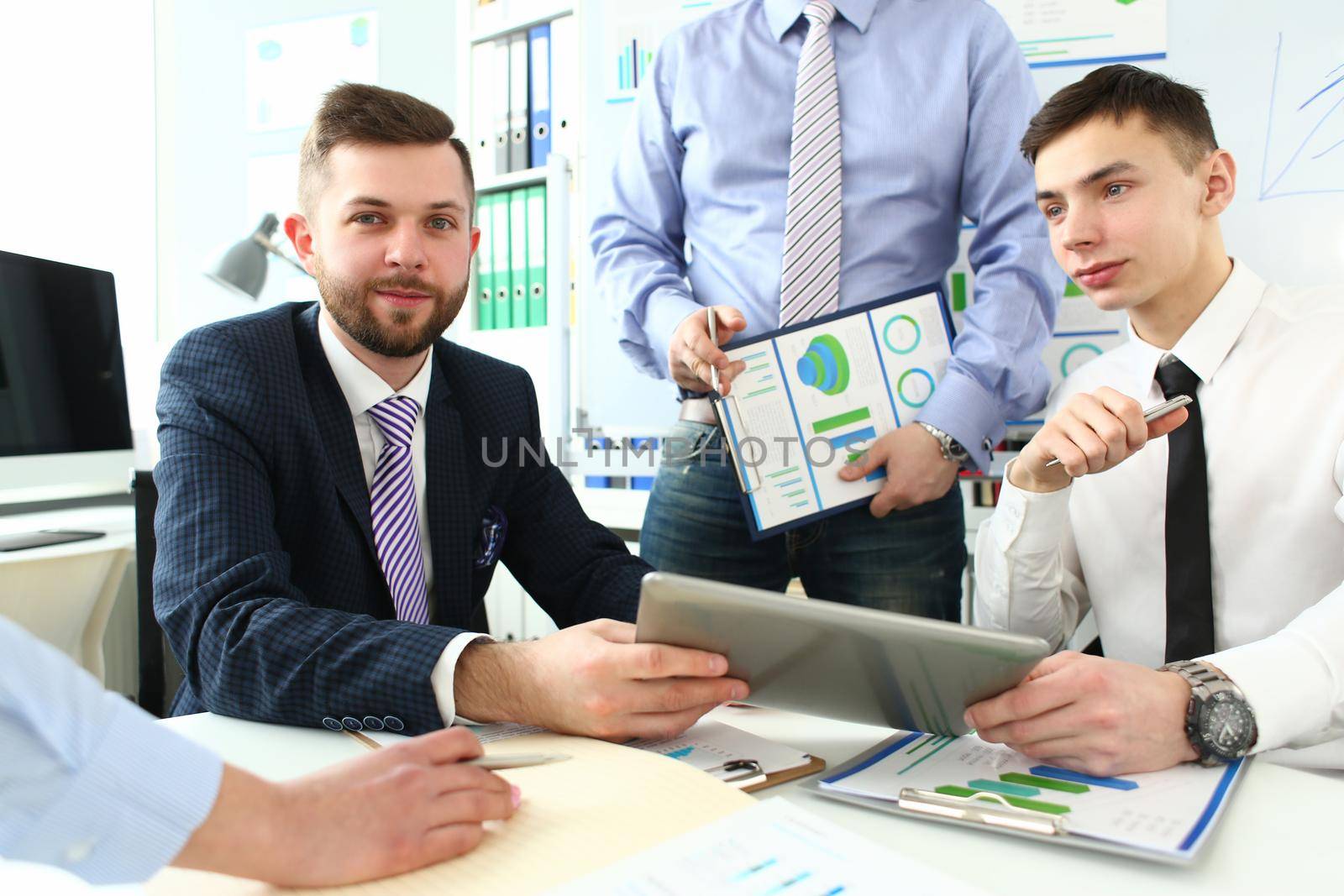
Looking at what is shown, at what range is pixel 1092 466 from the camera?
1045 mm

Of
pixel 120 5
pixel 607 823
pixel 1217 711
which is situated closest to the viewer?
pixel 607 823

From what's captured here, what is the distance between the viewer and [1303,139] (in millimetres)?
1923

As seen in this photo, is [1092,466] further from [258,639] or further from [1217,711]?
[258,639]

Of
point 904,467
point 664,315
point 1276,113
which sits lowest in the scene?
point 904,467

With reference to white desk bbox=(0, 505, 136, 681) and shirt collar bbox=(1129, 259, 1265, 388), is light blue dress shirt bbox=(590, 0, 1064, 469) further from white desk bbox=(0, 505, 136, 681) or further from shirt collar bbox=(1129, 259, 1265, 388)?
white desk bbox=(0, 505, 136, 681)

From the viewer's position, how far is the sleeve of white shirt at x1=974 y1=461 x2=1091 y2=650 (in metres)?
1.19

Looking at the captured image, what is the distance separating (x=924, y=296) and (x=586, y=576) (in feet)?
2.18

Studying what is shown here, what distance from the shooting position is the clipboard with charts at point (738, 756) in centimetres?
75

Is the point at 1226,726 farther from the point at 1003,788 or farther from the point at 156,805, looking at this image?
the point at 156,805

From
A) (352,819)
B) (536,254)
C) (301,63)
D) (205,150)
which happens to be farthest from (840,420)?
(205,150)

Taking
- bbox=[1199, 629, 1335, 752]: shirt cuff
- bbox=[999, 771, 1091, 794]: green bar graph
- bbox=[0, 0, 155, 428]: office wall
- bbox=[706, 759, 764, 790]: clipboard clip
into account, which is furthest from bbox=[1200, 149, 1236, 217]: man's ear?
bbox=[0, 0, 155, 428]: office wall

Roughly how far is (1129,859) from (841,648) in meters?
0.22

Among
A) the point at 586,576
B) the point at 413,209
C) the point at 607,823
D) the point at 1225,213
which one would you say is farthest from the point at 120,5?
the point at 607,823

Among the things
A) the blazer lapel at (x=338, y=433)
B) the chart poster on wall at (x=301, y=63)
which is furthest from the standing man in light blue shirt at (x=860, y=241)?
the chart poster on wall at (x=301, y=63)
